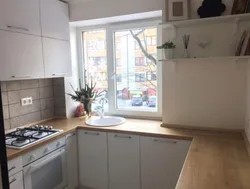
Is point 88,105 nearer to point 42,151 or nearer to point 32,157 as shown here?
point 42,151

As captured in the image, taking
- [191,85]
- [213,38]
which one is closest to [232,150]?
[191,85]

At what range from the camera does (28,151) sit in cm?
186

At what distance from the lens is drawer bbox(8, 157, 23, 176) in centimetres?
171

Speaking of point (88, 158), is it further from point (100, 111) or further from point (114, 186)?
point (100, 111)

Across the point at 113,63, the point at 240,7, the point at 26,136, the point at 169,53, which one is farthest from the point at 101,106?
the point at 240,7

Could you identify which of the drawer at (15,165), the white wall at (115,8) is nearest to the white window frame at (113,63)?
the white wall at (115,8)

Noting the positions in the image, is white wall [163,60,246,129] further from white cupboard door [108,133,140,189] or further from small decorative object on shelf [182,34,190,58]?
white cupboard door [108,133,140,189]

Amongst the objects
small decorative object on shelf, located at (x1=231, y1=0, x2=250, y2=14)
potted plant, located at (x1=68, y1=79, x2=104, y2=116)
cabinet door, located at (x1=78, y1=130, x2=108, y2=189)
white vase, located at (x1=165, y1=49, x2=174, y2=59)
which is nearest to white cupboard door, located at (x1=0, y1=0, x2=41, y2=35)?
potted plant, located at (x1=68, y1=79, x2=104, y2=116)

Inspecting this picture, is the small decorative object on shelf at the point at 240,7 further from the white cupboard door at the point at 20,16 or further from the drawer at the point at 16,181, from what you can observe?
the drawer at the point at 16,181

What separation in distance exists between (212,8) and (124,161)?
5.68 feet

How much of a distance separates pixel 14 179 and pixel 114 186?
3.50 feet

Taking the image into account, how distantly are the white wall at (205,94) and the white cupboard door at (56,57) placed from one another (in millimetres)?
1190

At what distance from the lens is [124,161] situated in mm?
2324

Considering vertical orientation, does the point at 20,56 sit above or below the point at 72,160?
above
